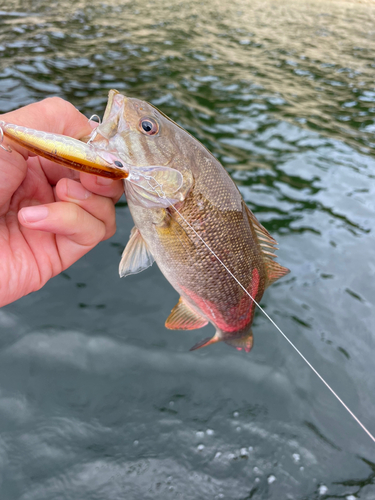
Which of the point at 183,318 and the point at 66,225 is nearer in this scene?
the point at 66,225

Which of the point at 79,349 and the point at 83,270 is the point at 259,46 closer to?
the point at 83,270

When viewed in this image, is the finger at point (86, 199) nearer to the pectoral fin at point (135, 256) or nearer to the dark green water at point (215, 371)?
the pectoral fin at point (135, 256)

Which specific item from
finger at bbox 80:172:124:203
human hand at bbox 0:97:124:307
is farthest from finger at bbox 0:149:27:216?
finger at bbox 80:172:124:203

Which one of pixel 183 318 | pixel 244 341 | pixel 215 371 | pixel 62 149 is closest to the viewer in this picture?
pixel 62 149

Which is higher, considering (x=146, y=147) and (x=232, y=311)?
(x=146, y=147)

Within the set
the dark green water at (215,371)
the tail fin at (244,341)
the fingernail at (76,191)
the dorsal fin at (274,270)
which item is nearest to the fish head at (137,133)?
the fingernail at (76,191)

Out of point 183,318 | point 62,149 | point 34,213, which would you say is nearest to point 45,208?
point 34,213

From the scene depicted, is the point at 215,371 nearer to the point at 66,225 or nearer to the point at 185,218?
the point at 185,218

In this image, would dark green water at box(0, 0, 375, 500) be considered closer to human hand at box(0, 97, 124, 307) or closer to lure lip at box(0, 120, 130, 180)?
human hand at box(0, 97, 124, 307)
